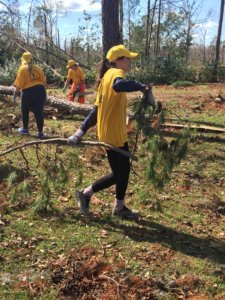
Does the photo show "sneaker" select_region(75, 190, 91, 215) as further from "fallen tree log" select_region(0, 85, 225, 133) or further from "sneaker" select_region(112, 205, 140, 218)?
"fallen tree log" select_region(0, 85, 225, 133)

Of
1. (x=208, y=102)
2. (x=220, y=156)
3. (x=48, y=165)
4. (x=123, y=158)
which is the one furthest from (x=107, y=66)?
(x=208, y=102)

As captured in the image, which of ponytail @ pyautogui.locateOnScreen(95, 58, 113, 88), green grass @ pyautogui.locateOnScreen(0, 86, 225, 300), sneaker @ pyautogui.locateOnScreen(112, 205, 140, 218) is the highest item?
ponytail @ pyautogui.locateOnScreen(95, 58, 113, 88)

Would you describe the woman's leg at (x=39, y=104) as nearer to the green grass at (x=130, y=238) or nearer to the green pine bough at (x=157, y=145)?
the green grass at (x=130, y=238)

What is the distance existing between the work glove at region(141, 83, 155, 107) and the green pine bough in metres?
0.06

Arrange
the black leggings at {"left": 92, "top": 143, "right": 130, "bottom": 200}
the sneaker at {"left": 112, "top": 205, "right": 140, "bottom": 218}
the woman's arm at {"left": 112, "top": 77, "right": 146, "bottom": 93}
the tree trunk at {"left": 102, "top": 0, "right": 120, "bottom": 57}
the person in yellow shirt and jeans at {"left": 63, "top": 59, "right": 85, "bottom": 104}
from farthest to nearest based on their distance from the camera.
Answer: the person in yellow shirt and jeans at {"left": 63, "top": 59, "right": 85, "bottom": 104}
the tree trunk at {"left": 102, "top": 0, "right": 120, "bottom": 57}
the sneaker at {"left": 112, "top": 205, "right": 140, "bottom": 218}
the black leggings at {"left": 92, "top": 143, "right": 130, "bottom": 200}
the woman's arm at {"left": 112, "top": 77, "right": 146, "bottom": 93}

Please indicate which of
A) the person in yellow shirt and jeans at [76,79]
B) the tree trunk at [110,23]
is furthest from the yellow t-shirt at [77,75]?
the tree trunk at [110,23]

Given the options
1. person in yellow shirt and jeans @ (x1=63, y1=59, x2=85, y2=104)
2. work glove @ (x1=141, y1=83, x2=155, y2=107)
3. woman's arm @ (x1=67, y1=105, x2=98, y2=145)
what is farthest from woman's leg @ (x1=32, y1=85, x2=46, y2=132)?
work glove @ (x1=141, y1=83, x2=155, y2=107)

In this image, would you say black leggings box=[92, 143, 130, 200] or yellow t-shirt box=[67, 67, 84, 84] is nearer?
black leggings box=[92, 143, 130, 200]

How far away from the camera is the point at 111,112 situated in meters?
4.31

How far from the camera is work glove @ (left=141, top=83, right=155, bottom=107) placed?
14.1 ft

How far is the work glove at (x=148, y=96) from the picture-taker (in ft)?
14.1

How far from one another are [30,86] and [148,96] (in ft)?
14.0

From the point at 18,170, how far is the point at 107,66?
2.52 meters

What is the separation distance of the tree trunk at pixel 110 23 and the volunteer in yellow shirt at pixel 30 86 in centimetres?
231
